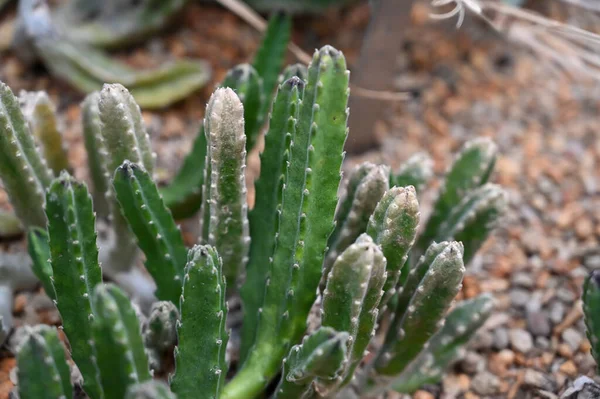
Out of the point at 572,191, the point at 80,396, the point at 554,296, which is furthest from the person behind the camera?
the point at 572,191

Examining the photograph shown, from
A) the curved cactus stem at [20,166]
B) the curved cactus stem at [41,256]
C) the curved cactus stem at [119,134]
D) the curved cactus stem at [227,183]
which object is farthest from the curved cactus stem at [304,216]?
the curved cactus stem at [20,166]

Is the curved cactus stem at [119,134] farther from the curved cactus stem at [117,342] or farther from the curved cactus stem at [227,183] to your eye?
the curved cactus stem at [117,342]

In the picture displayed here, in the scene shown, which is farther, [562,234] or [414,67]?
[414,67]

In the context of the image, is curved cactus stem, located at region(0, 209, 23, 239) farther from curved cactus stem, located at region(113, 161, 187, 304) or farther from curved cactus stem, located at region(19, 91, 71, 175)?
curved cactus stem, located at region(113, 161, 187, 304)

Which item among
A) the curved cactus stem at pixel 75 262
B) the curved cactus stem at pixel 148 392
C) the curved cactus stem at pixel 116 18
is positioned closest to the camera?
the curved cactus stem at pixel 148 392

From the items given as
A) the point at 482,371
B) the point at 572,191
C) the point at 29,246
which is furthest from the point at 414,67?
the point at 29,246

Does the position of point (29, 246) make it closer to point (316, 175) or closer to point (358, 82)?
point (316, 175)
